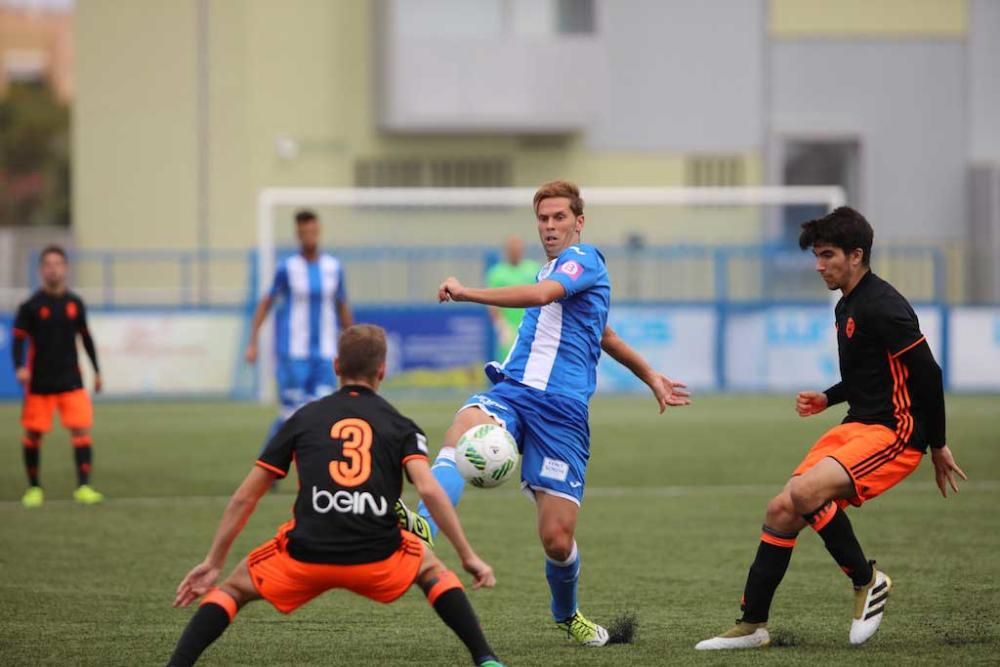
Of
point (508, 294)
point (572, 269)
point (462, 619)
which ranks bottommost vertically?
point (462, 619)

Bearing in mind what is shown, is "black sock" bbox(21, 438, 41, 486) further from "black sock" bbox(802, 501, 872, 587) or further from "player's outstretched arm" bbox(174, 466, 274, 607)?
"black sock" bbox(802, 501, 872, 587)

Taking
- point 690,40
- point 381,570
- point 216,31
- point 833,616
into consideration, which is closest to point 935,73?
point 690,40

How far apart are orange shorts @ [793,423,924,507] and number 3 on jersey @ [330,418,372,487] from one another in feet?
6.97

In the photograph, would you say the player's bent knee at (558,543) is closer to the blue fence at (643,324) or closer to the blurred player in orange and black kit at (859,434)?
the blurred player in orange and black kit at (859,434)

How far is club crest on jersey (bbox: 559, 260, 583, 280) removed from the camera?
694 centimetres

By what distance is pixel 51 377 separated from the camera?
12859mm

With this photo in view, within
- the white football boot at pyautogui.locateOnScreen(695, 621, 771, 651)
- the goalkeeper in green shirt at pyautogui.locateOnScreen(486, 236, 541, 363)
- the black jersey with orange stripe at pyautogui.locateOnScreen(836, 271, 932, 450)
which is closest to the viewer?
the black jersey with orange stripe at pyautogui.locateOnScreen(836, 271, 932, 450)

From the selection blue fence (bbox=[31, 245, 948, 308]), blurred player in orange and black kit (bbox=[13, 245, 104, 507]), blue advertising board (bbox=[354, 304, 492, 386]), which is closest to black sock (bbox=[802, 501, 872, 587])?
blurred player in orange and black kit (bbox=[13, 245, 104, 507])

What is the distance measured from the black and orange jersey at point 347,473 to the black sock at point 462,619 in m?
0.28

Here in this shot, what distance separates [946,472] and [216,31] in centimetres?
2649

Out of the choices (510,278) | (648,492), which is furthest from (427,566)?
(510,278)

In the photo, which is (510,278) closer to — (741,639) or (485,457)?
(741,639)

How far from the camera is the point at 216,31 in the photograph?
103 feet

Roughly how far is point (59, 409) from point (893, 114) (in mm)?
24080
